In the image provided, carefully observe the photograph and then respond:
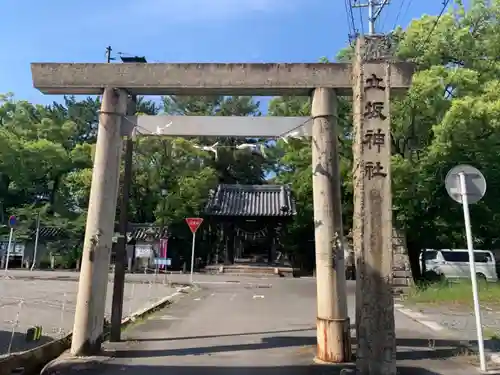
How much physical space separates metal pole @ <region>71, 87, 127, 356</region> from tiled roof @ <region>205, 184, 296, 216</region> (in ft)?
78.4

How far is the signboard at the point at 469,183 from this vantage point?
24.4 feet

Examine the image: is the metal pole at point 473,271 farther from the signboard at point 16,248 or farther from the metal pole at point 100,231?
the signboard at point 16,248

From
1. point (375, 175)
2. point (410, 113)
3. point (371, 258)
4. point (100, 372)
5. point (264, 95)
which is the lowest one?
point (100, 372)

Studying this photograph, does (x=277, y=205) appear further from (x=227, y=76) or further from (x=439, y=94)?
(x=227, y=76)

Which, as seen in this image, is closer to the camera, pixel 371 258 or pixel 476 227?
pixel 371 258

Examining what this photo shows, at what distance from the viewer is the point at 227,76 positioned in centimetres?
809

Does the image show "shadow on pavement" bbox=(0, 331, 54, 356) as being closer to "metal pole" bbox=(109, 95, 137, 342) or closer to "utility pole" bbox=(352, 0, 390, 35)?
"metal pole" bbox=(109, 95, 137, 342)

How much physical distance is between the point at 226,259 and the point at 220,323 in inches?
833

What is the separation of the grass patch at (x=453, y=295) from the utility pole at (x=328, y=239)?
9289 millimetres

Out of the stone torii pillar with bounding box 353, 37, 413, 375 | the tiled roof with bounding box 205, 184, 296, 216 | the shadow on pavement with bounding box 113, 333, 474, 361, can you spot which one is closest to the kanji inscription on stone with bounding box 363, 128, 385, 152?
the stone torii pillar with bounding box 353, 37, 413, 375

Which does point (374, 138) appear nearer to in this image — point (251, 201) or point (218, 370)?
point (218, 370)

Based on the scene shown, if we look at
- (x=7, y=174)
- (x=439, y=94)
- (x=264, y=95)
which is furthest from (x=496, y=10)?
(x=7, y=174)

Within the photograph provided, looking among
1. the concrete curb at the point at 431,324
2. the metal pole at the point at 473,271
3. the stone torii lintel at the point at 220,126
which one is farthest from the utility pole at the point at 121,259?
the concrete curb at the point at 431,324

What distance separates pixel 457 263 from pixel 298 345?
2237 cm
